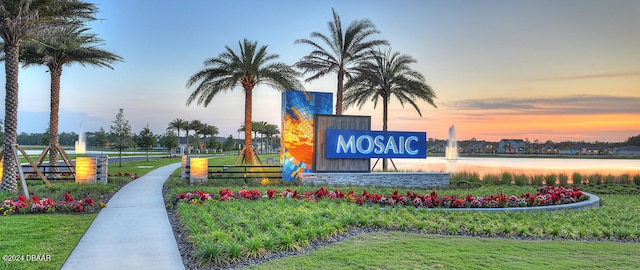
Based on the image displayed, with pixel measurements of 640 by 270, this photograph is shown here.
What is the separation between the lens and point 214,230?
8516 millimetres

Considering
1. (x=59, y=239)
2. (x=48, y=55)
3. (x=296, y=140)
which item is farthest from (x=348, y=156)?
(x=48, y=55)

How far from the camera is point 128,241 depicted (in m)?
8.08

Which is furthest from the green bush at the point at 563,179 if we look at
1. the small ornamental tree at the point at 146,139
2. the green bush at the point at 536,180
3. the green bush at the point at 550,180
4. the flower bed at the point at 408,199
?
the small ornamental tree at the point at 146,139

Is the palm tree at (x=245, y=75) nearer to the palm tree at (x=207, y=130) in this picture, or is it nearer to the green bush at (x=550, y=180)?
the green bush at (x=550, y=180)

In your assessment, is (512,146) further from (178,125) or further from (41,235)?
(41,235)

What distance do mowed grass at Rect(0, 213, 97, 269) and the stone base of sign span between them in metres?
10.1

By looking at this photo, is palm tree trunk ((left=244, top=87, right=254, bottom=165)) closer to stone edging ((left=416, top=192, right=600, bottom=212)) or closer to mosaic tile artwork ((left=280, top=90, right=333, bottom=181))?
mosaic tile artwork ((left=280, top=90, right=333, bottom=181))

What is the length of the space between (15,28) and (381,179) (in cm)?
1604

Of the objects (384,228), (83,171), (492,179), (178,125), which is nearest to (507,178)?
(492,179)

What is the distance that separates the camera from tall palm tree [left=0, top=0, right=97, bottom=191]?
14.6 meters

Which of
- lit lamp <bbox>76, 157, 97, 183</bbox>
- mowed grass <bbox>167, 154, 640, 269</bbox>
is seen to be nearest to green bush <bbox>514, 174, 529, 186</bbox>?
mowed grass <bbox>167, 154, 640, 269</bbox>

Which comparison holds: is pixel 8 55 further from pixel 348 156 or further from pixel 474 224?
pixel 474 224

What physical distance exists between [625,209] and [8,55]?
2214 cm

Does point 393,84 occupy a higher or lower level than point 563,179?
higher
